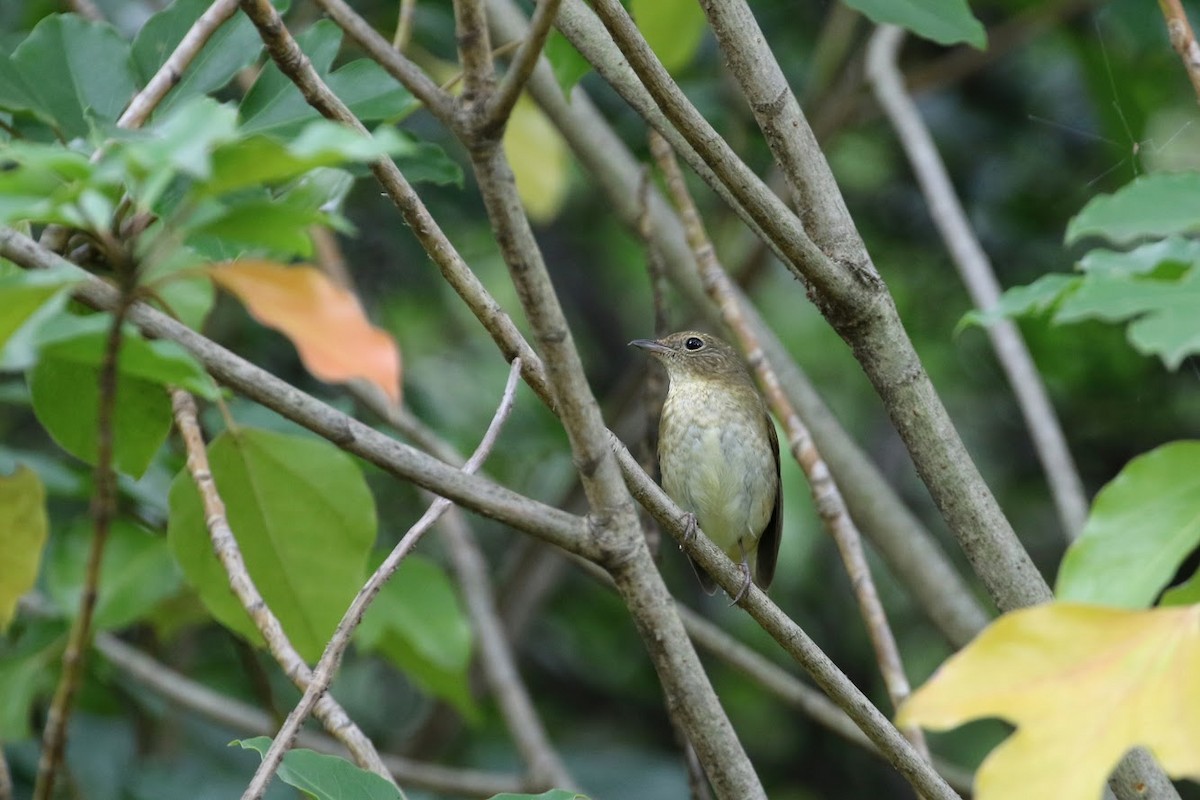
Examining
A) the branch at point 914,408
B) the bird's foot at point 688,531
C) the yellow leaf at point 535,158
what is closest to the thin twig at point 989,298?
the yellow leaf at point 535,158

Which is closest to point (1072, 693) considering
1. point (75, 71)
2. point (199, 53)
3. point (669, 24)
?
point (199, 53)

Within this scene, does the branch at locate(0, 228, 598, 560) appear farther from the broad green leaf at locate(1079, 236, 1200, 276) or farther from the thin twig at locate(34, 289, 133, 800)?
the broad green leaf at locate(1079, 236, 1200, 276)

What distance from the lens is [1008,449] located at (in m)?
6.82

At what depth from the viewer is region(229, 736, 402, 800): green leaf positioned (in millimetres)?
2098

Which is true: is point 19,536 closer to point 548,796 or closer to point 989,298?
point 548,796

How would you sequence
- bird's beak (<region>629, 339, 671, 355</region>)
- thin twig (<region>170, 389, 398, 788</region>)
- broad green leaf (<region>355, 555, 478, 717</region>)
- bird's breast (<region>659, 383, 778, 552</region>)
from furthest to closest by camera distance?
bird's breast (<region>659, 383, 778, 552</region>), bird's beak (<region>629, 339, 671, 355</region>), broad green leaf (<region>355, 555, 478, 717</region>), thin twig (<region>170, 389, 398, 788</region>)

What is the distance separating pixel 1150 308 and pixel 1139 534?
0.86 feet

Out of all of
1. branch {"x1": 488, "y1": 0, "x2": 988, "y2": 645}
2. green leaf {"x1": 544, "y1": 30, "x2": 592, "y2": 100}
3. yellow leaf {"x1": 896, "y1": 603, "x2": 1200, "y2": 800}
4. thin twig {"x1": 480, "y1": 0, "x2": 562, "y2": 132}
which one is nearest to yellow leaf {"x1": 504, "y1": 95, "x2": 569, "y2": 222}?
branch {"x1": 488, "y1": 0, "x2": 988, "y2": 645}

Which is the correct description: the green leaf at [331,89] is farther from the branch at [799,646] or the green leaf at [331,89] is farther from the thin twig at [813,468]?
the branch at [799,646]

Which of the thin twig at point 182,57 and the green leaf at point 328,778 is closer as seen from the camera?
the green leaf at point 328,778

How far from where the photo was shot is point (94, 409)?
2502 mm

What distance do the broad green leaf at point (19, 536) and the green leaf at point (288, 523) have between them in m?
0.34

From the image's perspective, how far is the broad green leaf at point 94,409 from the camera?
2457mm

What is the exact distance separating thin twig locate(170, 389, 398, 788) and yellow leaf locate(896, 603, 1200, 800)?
3.69 feet
